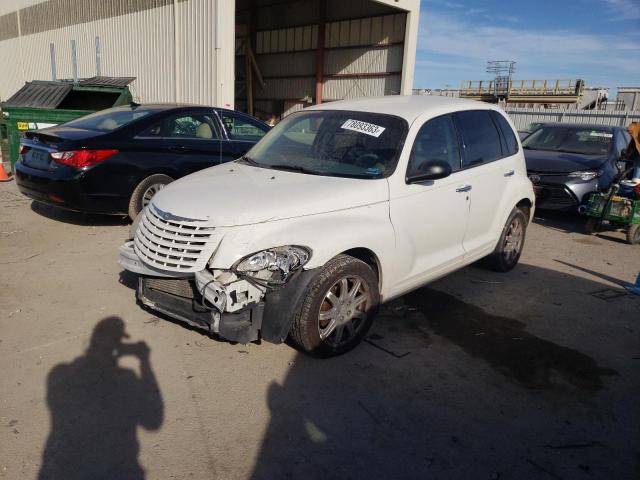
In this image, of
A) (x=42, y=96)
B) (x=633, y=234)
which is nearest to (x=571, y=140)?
(x=633, y=234)

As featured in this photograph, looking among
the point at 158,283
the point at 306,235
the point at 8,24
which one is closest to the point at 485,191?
the point at 306,235

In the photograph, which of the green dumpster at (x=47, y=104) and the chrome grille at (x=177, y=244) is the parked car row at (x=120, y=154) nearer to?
the green dumpster at (x=47, y=104)

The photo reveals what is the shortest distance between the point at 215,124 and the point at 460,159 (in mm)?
3868

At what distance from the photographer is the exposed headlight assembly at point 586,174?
326 inches

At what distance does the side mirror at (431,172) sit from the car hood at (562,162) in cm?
560

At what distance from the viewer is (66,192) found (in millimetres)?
5871

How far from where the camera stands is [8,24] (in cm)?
2647

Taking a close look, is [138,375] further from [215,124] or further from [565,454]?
[215,124]

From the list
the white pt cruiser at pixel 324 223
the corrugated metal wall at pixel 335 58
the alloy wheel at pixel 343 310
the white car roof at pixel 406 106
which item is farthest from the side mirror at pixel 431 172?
the corrugated metal wall at pixel 335 58

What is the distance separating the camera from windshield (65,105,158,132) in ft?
21.1

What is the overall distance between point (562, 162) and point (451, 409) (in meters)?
6.83

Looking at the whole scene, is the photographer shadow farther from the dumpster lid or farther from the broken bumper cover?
the dumpster lid

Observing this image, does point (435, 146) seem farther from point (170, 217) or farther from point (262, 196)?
point (170, 217)

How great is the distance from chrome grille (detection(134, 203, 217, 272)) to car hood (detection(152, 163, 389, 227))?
7cm
